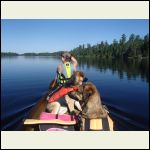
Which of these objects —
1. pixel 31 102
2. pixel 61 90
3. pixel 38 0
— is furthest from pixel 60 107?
pixel 31 102

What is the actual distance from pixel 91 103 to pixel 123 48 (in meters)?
81.6

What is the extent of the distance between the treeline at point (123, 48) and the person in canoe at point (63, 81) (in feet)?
201

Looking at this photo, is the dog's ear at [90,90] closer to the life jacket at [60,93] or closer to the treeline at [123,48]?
the life jacket at [60,93]

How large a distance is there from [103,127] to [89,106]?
0.64 m

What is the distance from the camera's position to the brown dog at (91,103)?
5.93 m

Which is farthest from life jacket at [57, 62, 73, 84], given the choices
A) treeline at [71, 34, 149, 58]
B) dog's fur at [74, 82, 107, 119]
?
treeline at [71, 34, 149, 58]

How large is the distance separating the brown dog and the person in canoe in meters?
0.46

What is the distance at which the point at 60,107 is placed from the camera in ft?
21.2

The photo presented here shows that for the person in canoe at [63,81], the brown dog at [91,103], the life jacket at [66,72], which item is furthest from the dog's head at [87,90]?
the life jacket at [66,72]

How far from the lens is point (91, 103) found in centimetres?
592

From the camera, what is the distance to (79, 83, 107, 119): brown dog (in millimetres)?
5933

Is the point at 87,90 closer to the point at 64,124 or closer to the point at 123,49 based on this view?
the point at 64,124

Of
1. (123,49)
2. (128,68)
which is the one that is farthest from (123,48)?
(128,68)

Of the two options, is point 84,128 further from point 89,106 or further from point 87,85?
point 87,85
